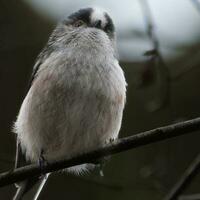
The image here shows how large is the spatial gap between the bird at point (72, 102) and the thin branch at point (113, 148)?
0.67 feet

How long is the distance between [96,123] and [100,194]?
6.94 ft

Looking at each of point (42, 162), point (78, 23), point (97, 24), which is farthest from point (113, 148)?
point (78, 23)

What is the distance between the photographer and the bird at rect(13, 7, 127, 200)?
4746 millimetres

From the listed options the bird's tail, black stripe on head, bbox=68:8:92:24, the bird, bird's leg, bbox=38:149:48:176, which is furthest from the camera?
black stripe on head, bbox=68:8:92:24

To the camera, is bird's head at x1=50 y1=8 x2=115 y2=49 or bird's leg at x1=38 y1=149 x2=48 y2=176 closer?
bird's leg at x1=38 y1=149 x2=48 y2=176

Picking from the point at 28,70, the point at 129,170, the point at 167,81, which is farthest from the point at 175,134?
the point at 28,70

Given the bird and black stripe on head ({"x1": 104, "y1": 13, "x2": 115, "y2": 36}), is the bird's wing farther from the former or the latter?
black stripe on head ({"x1": 104, "y1": 13, "x2": 115, "y2": 36})

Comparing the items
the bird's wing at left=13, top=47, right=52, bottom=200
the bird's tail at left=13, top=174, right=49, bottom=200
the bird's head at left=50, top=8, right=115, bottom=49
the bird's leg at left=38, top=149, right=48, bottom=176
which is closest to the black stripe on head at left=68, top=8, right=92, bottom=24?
the bird's head at left=50, top=8, right=115, bottom=49

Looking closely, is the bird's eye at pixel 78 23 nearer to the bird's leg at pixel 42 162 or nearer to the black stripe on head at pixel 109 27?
the black stripe on head at pixel 109 27

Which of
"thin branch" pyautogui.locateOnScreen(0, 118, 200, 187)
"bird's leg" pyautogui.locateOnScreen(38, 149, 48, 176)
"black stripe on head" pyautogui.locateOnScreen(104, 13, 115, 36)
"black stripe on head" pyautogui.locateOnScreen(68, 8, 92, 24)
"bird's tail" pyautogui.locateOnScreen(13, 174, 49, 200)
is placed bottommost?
"bird's tail" pyautogui.locateOnScreen(13, 174, 49, 200)

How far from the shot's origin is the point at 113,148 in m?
4.18

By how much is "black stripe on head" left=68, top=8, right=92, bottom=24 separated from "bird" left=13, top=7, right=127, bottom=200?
12 cm

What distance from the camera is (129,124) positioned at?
739 centimetres

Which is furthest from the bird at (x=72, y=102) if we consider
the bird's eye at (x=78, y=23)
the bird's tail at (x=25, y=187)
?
the bird's eye at (x=78, y=23)
